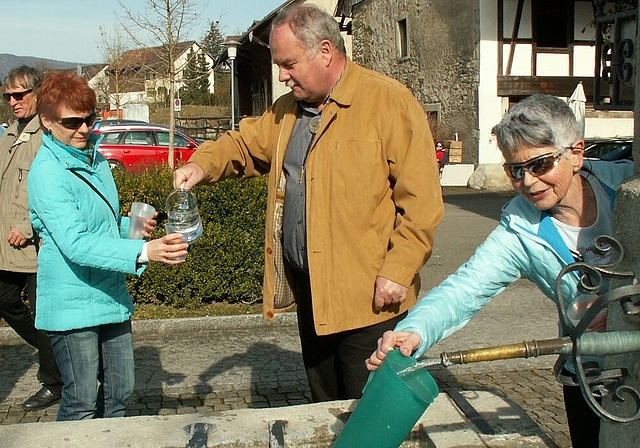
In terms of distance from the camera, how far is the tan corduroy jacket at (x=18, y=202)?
4.34 metres

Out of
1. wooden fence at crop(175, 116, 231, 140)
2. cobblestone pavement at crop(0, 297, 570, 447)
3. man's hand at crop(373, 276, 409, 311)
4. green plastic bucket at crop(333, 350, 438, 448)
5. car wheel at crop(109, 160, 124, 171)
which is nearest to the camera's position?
green plastic bucket at crop(333, 350, 438, 448)

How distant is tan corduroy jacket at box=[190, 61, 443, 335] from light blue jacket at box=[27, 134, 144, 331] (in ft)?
2.61

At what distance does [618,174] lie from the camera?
92.8 inches

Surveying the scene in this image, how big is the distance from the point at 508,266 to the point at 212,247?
13.8ft

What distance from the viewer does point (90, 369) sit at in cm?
312

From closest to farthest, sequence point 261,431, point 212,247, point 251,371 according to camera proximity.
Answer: point 261,431 < point 251,371 < point 212,247

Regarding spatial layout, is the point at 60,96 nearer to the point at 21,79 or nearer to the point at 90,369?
the point at 90,369

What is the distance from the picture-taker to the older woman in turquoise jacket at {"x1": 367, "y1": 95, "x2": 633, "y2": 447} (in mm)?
2219

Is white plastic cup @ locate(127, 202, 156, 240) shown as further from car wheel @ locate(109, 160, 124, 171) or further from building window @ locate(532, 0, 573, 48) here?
building window @ locate(532, 0, 573, 48)

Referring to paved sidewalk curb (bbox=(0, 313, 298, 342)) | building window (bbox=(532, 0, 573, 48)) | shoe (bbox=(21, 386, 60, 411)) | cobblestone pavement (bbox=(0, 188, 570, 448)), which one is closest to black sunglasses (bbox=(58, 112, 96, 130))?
cobblestone pavement (bbox=(0, 188, 570, 448))

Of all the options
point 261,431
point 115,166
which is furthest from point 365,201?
point 115,166

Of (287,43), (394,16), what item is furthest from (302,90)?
(394,16)

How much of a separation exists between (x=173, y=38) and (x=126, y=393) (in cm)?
1406

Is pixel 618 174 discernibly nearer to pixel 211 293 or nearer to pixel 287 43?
pixel 287 43
